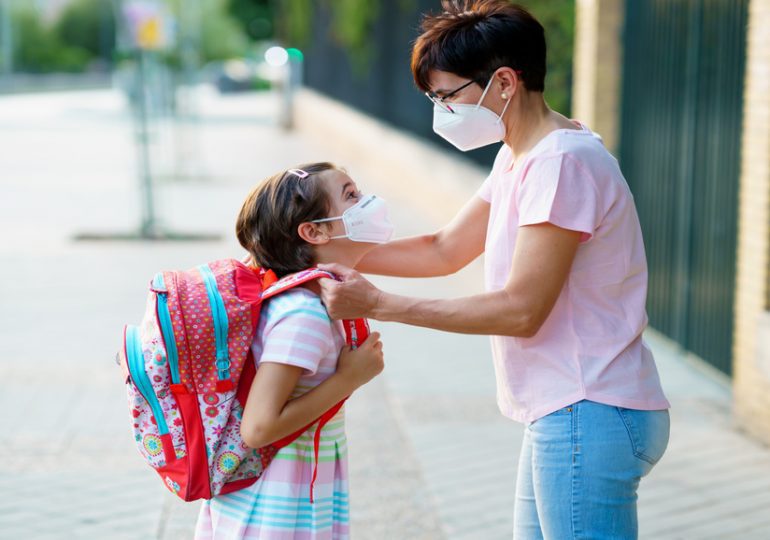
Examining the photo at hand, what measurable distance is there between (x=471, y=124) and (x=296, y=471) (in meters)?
0.87

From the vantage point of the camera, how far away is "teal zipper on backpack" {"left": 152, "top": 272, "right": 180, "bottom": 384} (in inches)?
94.4

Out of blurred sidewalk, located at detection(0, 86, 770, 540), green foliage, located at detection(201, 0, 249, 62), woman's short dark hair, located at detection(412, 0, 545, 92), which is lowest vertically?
green foliage, located at detection(201, 0, 249, 62)

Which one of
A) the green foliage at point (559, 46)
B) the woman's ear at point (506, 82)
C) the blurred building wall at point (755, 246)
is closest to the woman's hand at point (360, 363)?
the woman's ear at point (506, 82)

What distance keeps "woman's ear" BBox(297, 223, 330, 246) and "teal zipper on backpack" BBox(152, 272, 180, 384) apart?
339 mm

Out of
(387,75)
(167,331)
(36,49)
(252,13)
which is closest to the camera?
(167,331)

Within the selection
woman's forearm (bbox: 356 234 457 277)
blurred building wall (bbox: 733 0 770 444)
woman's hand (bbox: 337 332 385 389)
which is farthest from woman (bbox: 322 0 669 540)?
blurred building wall (bbox: 733 0 770 444)

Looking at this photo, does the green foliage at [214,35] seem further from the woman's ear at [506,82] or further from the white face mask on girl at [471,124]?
the woman's ear at [506,82]

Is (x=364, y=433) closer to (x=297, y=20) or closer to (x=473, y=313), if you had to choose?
(x=473, y=313)

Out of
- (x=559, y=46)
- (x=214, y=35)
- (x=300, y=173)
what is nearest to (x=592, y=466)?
(x=300, y=173)

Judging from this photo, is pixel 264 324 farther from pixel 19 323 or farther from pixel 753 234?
pixel 19 323

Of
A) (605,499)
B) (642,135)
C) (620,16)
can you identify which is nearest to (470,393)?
(642,135)

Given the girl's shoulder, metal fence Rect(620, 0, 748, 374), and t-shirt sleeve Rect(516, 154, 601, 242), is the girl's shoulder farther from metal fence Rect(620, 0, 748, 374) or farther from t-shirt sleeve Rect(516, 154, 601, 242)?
metal fence Rect(620, 0, 748, 374)

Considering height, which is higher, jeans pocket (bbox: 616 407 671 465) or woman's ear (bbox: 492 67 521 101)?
woman's ear (bbox: 492 67 521 101)

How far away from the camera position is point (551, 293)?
2.47 metres
